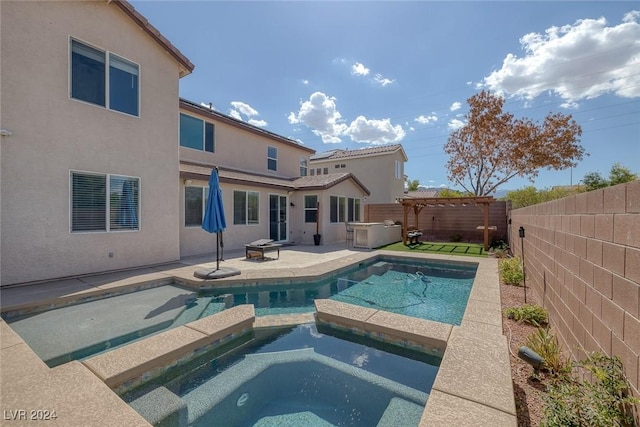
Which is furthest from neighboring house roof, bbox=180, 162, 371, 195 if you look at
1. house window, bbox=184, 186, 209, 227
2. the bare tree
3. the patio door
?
the bare tree

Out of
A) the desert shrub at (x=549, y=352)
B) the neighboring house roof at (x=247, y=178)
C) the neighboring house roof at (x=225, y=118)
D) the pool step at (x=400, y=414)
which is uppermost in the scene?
the neighboring house roof at (x=225, y=118)

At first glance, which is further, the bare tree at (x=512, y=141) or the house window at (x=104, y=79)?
the bare tree at (x=512, y=141)

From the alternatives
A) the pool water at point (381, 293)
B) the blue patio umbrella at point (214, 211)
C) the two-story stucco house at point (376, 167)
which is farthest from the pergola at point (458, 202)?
the blue patio umbrella at point (214, 211)

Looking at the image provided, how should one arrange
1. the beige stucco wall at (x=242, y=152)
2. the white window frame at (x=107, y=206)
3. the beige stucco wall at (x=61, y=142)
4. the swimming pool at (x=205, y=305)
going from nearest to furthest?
the swimming pool at (x=205, y=305)
the beige stucco wall at (x=61, y=142)
the white window frame at (x=107, y=206)
the beige stucco wall at (x=242, y=152)

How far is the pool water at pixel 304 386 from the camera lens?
334 centimetres

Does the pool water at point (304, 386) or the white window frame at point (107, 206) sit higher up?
the white window frame at point (107, 206)

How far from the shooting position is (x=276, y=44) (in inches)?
593

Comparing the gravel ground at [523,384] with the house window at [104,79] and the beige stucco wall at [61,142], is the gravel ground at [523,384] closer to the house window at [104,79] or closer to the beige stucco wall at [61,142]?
the beige stucco wall at [61,142]

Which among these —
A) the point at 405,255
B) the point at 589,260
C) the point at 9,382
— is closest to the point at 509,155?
the point at 405,255

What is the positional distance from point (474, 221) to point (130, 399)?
62.5 feet

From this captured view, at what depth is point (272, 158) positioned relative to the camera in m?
18.1

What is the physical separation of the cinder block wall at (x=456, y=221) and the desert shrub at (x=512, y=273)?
8.64m

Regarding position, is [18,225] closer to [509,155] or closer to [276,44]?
[276,44]

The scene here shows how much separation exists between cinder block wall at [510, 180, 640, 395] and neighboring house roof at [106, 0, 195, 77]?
489 inches
